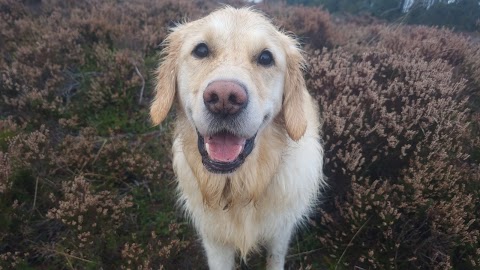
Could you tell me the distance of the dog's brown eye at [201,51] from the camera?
222cm

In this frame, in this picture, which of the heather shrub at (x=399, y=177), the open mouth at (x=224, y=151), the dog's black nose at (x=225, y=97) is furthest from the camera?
the heather shrub at (x=399, y=177)

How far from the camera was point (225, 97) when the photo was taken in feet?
5.55

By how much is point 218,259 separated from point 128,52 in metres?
3.04

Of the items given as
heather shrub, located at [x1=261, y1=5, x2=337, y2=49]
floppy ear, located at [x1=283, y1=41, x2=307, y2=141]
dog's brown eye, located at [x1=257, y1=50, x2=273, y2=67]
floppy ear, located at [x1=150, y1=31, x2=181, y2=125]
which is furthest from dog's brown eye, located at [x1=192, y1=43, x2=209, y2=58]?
heather shrub, located at [x1=261, y1=5, x2=337, y2=49]

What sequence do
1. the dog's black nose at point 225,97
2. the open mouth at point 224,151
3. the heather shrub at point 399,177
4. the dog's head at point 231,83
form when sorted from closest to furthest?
the dog's black nose at point 225,97
the dog's head at point 231,83
the open mouth at point 224,151
the heather shrub at point 399,177

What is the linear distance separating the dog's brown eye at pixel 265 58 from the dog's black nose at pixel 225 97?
1.71 feet

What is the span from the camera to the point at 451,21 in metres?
Answer: 6.00

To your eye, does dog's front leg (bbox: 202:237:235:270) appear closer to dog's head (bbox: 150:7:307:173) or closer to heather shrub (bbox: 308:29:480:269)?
heather shrub (bbox: 308:29:480:269)

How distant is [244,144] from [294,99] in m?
0.58

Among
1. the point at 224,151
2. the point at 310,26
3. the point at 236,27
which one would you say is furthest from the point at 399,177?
the point at 310,26

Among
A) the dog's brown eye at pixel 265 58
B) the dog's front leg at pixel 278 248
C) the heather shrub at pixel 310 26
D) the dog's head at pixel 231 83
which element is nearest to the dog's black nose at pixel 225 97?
the dog's head at pixel 231 83

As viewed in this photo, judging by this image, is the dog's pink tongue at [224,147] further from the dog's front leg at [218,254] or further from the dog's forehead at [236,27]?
the dog's front leg at [218,254]

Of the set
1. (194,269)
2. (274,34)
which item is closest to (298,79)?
(274,34)

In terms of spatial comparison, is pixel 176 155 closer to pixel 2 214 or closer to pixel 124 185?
pixel 124 185
